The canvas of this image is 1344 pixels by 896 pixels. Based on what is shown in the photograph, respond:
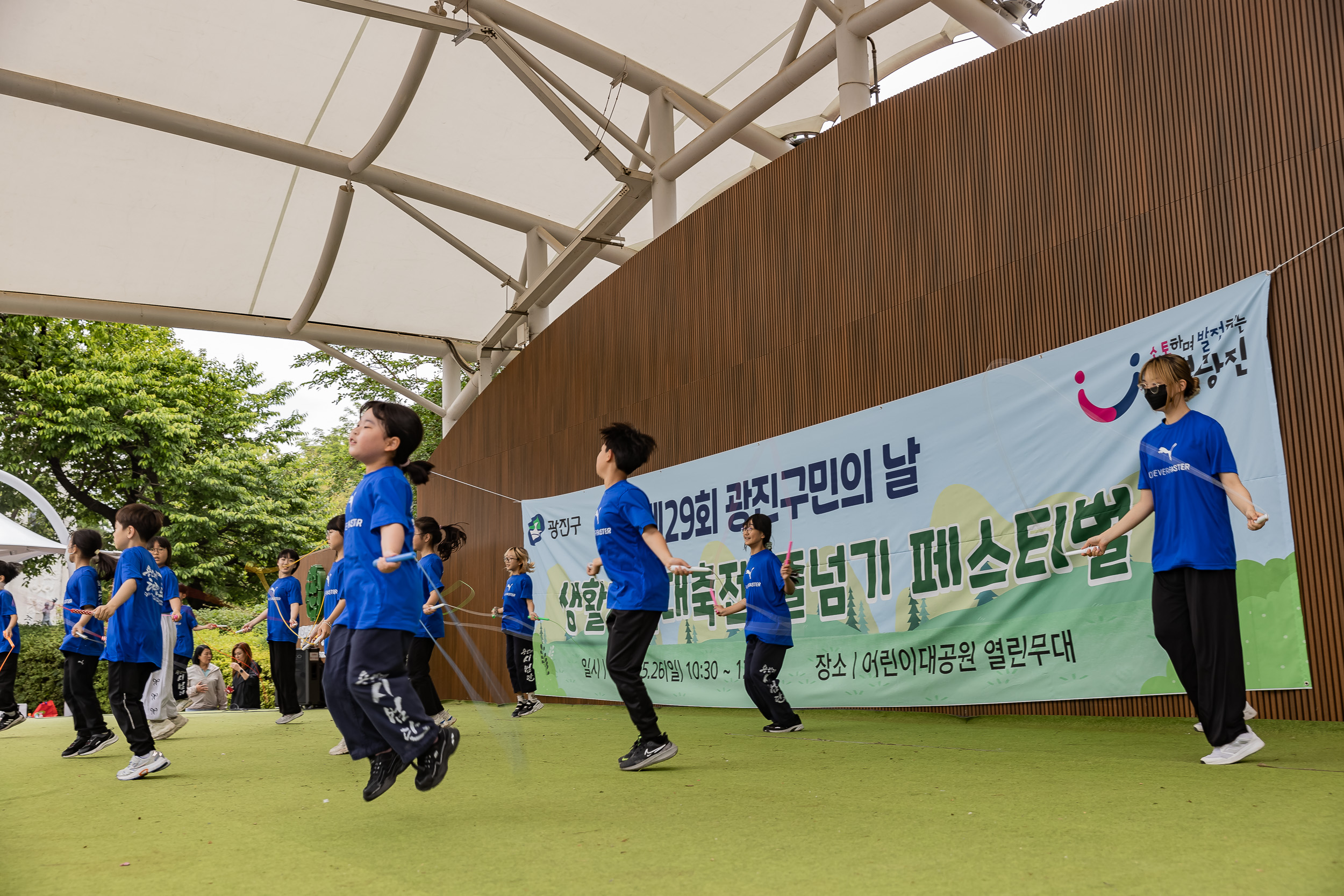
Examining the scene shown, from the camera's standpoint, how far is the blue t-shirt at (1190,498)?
3.25 metres

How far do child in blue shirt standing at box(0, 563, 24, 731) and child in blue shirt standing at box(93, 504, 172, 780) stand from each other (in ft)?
13.2

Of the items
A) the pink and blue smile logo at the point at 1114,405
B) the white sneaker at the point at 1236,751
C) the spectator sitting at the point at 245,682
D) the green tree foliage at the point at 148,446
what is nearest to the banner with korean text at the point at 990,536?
the pink and blue smile logo at the point at 1114,405

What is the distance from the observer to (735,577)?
22.6 feet

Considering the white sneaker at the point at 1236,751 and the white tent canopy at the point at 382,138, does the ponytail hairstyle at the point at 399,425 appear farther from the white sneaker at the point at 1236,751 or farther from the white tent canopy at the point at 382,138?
the white tent canopy at the point at 382,138

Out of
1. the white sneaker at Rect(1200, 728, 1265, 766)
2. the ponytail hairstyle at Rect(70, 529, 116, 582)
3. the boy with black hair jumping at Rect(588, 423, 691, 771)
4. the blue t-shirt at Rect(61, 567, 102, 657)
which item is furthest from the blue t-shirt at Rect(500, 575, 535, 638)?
the white sneaker at Rect(1200, 728, 1265, 766)

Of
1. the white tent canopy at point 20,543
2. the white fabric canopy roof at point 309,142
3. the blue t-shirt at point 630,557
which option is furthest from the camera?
the white tent canopy at point 20,543

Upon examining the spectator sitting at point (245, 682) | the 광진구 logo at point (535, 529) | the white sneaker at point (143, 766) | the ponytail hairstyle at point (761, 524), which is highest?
the 광진구 logo at point (535, 529)

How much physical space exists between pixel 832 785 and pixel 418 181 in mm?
10200

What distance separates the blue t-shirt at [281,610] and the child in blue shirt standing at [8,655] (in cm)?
204

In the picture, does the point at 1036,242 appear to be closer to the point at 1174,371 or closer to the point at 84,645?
the point at 1174,371

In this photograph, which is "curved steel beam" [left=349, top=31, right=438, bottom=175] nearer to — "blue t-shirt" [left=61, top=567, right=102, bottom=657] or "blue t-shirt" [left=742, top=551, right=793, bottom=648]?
"blue t-shirt" [left=61, top=567, right=102, bottom=657]

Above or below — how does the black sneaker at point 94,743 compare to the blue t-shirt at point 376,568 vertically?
below

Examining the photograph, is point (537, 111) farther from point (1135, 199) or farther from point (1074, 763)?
point (1074, 763)

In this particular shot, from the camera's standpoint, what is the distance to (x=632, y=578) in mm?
4027
